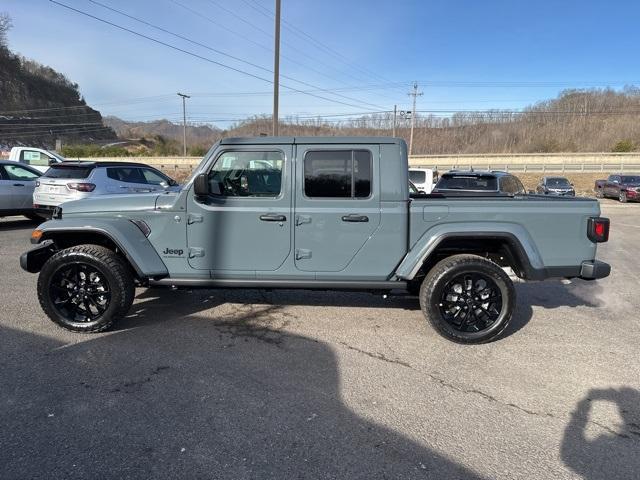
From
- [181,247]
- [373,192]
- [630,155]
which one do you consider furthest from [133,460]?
[630,155]

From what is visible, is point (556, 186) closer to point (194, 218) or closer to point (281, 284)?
point (281, 284)

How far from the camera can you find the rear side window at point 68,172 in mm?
10109

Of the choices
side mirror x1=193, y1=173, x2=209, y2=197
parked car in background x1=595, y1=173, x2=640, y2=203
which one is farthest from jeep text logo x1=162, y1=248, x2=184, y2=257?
parked car in background x1=595, y1=173, x2=640, y2=203

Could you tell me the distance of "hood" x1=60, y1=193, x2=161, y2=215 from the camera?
4352 millimetres

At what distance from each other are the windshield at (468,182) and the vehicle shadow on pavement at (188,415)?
26.2ft

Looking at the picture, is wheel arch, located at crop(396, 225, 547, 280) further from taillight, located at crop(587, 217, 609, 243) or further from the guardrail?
the guardrail

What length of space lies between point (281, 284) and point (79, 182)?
25.8 ft

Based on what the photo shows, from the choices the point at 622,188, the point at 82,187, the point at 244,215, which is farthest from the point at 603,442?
the point at 622,188

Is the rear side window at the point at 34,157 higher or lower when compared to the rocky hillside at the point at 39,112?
lower

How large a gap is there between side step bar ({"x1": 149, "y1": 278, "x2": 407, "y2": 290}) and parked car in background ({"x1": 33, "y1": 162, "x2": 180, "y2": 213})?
5714mm

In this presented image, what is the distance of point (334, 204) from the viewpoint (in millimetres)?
4176

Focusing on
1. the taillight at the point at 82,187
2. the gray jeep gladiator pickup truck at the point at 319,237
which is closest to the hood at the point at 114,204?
the gray jeep gladiator pickup truck at the point at 319,237

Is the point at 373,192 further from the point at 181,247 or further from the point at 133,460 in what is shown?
the point at 133,460

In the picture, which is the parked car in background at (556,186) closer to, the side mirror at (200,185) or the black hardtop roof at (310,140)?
→ the black hardtop roof at (310,140)
